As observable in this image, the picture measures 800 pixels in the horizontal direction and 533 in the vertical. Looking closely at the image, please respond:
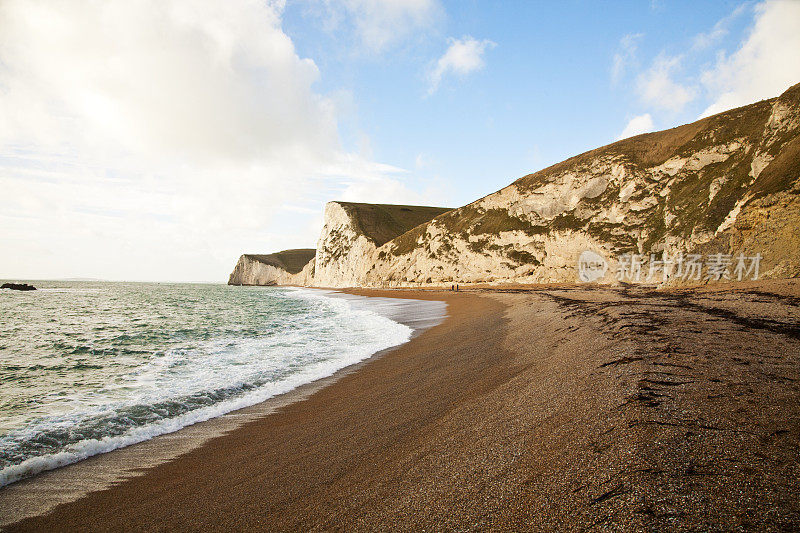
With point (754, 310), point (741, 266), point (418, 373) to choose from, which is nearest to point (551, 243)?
point (741, 266)

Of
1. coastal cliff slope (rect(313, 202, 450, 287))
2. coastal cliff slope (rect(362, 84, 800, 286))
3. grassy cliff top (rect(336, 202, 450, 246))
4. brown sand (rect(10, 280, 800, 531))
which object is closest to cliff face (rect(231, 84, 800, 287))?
coastal cliff slope (rect(362, 84, 800, 286))

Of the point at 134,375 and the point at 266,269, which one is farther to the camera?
the point at 266,269

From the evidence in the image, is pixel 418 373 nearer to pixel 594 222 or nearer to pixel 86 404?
pixel 86 404

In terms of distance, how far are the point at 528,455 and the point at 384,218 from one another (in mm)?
107850

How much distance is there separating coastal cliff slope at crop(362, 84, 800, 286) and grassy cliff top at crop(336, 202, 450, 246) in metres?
22.7

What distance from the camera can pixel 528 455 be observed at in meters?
3.97

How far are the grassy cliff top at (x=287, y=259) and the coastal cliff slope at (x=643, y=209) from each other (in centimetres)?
9566

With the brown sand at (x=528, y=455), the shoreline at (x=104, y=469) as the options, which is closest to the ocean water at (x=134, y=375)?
the shoreline at (x=104, y=469)

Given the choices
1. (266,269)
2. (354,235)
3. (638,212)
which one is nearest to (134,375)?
(638,212)

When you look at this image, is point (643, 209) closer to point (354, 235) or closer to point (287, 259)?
point (354, 235)

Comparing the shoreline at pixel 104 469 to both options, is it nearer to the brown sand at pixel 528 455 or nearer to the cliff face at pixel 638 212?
the brown sand at pixel 528 455

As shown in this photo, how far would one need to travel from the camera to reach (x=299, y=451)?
214 inches

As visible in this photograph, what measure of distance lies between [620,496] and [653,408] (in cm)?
198

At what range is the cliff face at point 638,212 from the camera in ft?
74.4
